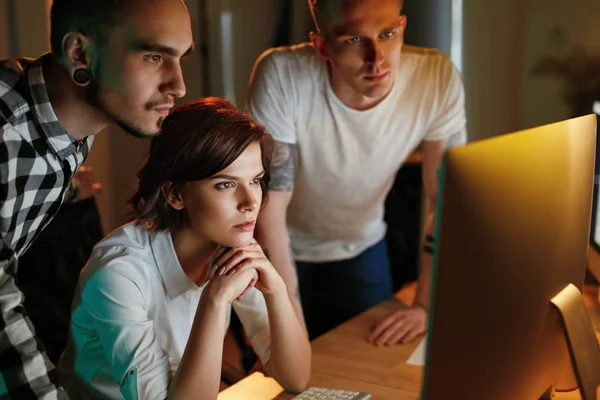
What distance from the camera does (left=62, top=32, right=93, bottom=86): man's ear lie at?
1094mm

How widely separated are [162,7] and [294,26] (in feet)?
4.90

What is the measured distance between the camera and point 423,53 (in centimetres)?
192

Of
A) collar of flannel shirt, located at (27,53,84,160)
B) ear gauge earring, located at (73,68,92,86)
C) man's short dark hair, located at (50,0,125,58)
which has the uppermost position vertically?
man's short dark hair, located at (50,0,125,58)

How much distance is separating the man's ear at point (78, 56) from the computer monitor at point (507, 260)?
0.52 meters

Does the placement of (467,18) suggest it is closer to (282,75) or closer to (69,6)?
(282,75)

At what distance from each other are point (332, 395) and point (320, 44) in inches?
30.0

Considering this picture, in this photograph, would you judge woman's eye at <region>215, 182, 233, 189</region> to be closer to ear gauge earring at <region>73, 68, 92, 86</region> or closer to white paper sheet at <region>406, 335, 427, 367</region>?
ear gauge earring at <region>73, 68, 92, 86</region>

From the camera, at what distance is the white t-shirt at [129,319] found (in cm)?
121

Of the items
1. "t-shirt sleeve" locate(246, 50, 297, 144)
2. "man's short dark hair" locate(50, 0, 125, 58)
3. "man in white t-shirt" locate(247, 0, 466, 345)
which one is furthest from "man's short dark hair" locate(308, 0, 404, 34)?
"man's short dark hair" locate(50, 0, 125, 58)

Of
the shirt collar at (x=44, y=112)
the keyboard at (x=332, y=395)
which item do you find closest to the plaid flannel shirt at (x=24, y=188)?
the shirt collar at (x=44, y=112)

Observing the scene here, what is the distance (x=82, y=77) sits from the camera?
3.64ft

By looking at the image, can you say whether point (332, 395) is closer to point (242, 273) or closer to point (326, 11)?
point (242, 273)

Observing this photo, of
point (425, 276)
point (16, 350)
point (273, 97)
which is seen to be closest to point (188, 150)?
point (16, 350)

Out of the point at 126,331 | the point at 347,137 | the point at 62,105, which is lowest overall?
the point at 126,331
